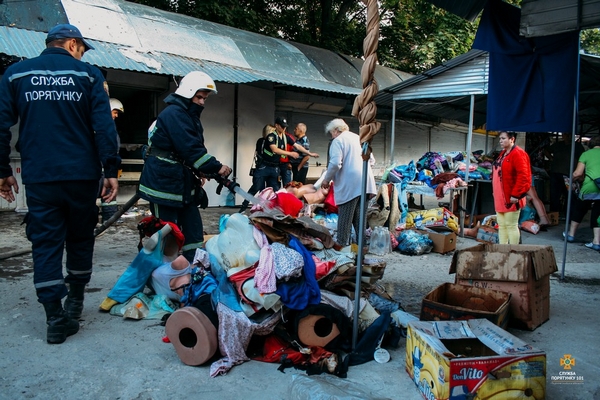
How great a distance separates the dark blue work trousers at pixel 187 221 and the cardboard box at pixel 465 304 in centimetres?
207

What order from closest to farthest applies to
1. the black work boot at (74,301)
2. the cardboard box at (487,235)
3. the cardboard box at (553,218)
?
the black work boot at (74,301) < the cardboard box at (487,235) < the cardboard box at (553,218)

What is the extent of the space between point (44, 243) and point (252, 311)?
1488 mm

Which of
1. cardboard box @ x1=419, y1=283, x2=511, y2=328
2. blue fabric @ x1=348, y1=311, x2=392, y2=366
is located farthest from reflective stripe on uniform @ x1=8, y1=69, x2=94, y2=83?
cardboard box @ x1=419, y1=283, x2=511, y2=328

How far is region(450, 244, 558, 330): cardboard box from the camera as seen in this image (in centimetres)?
381

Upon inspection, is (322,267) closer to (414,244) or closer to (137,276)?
(137,276)

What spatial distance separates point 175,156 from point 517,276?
9.93 feet

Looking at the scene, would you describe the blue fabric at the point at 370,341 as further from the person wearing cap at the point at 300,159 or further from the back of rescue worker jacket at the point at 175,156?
the person wearing cap at the point at 300,159

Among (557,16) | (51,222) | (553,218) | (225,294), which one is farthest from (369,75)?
(553,218)

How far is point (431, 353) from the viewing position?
2.61 meters

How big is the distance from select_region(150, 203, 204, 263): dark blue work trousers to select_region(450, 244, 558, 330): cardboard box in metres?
2.34

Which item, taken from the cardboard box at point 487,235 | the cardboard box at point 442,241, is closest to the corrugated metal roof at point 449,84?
the cardboard box at point 487,235

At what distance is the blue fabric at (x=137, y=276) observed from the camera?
389cm

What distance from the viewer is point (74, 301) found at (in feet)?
11.7

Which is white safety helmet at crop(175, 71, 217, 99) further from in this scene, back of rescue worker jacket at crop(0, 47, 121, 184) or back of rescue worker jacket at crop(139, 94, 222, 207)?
back of rescue worker jacket at crop(0, 47, 121, 184)
